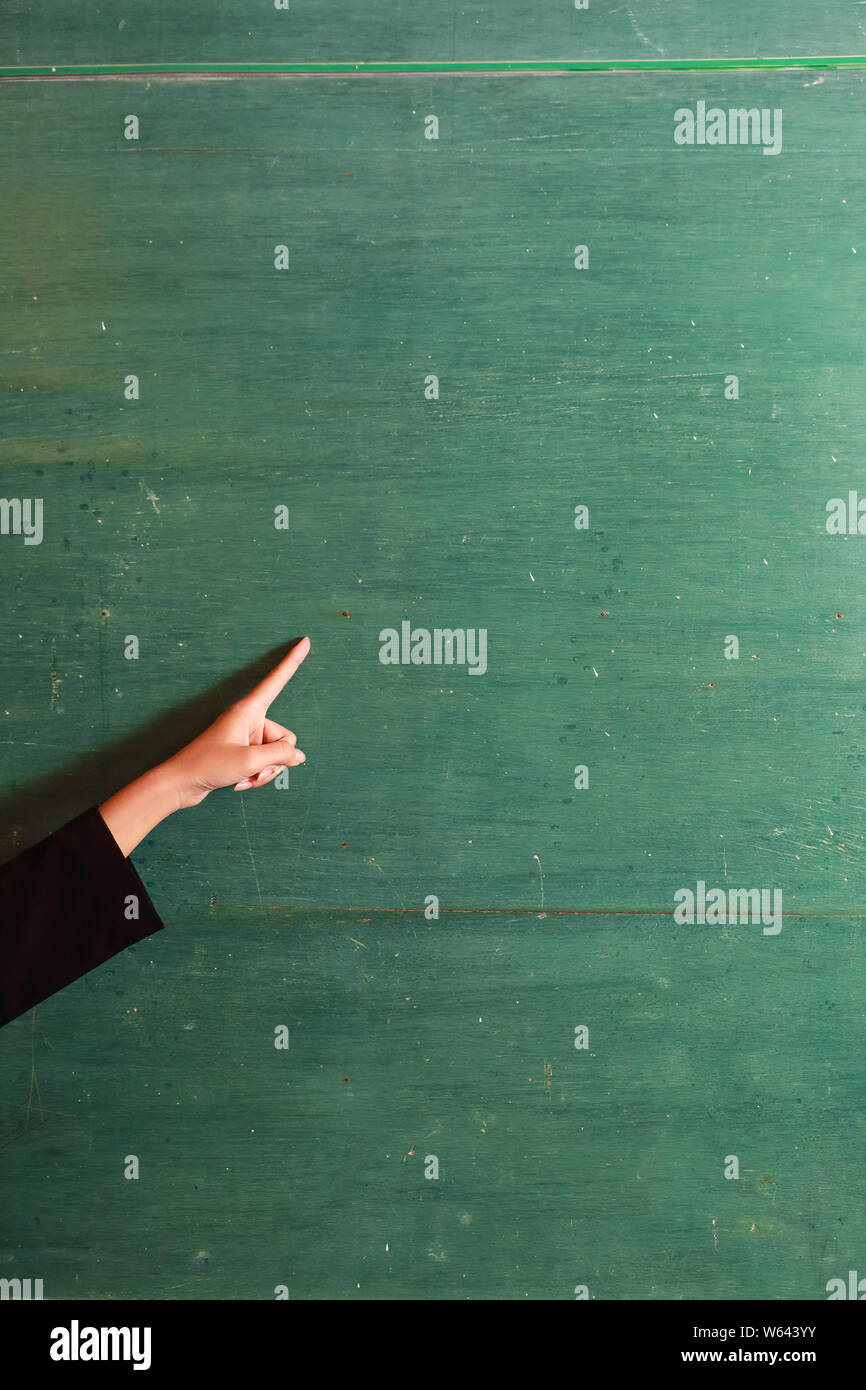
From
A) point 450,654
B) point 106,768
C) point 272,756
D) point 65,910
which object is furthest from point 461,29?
point 65,910

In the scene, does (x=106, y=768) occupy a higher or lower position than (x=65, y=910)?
higher

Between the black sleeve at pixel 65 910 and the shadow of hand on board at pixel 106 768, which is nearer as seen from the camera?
the black sleeve at pixel 65 910

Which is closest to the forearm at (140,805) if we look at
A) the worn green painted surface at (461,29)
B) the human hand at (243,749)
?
the human hand at (243,749)

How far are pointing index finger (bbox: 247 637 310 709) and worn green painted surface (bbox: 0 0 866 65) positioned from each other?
0.87 metres

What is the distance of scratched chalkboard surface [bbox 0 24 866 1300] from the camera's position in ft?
3.90

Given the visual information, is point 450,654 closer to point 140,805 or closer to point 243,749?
point 243,749

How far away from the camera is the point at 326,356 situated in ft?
3.93

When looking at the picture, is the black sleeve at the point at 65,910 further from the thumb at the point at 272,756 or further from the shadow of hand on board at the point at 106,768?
the thumb at the point at 272,756

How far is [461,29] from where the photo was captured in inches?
46.3

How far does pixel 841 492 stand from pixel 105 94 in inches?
49.5

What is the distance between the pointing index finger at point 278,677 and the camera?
46.4 inches

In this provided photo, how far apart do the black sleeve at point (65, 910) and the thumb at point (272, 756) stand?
222 millimetres

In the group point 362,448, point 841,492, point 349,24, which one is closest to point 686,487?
point 841,492

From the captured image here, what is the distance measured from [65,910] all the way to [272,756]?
1.16ft
